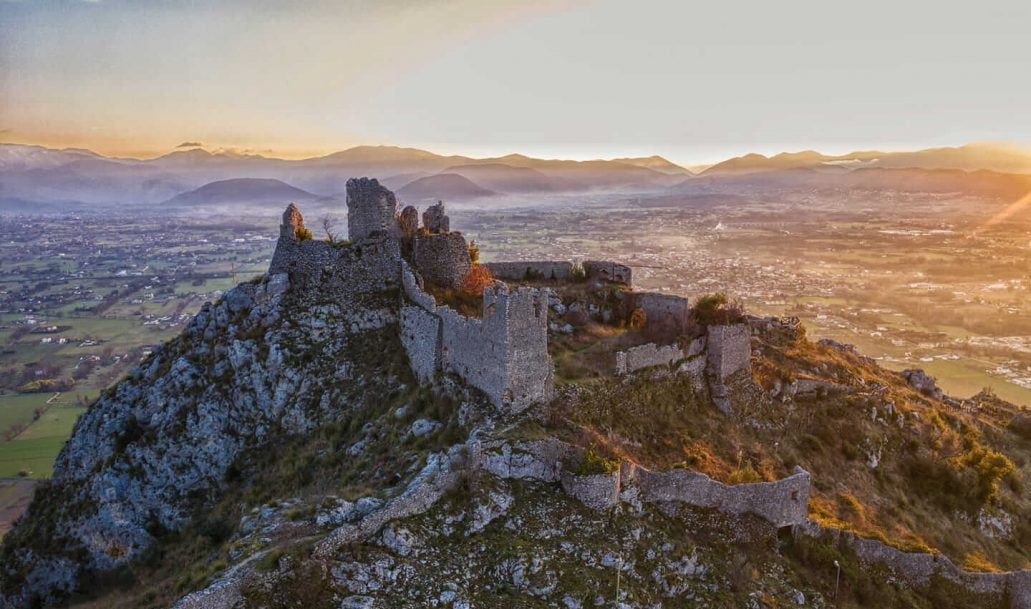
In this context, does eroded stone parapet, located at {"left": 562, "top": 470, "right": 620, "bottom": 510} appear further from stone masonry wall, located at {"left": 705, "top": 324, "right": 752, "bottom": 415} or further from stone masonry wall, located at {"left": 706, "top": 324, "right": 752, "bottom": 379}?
stone masonry wall, located at {"left": 706, "top": 324, "right": 752, "bottom": 379}

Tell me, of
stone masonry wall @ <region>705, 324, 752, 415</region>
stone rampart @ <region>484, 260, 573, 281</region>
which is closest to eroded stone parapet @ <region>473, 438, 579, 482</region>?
stone masonry wall @ <region>705, 324, 752, 415</region>

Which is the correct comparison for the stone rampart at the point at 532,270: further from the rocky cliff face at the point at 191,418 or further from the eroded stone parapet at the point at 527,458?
the eroded stone parapet at the point at 527,458

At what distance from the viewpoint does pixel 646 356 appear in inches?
1256

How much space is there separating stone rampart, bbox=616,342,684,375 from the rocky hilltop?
7.4 inches

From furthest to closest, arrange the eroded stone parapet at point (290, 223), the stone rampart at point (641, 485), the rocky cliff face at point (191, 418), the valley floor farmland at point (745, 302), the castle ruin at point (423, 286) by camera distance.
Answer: the valley floor farmland at point (745, 302) < the eroded stone parapet at point (290, 223) < the rocky cliff face at point (191, 418) < the castle ruin at point (423, 286) < the stone rampart at point (641, 485)

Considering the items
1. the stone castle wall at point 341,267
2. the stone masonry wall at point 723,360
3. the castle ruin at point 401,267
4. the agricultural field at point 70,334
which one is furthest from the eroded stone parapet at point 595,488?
the agricultural field at point 70,334

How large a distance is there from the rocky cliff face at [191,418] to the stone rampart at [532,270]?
1286 cm

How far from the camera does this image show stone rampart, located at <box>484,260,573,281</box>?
47.3 metres

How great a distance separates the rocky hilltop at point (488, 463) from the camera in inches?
820

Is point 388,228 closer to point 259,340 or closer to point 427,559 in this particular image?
point 259,340

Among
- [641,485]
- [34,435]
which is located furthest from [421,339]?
[34,435]

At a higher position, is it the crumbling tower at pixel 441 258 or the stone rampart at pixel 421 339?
the crumbling tower at pixel 441 258

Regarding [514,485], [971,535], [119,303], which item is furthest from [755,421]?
[119,303]

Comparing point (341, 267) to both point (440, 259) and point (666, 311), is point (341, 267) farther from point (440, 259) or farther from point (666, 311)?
point (666, 311)
